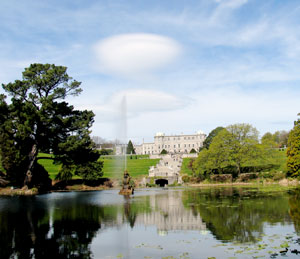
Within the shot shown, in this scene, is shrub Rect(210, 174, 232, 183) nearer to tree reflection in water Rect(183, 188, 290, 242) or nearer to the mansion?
tree reflection in water Rect(183, 188, 290, 242)

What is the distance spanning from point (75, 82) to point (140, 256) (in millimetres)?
38813

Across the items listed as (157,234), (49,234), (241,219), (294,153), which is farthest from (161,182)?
(157,234)

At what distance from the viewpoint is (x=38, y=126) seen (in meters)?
45.2

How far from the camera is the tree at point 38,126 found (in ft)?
143

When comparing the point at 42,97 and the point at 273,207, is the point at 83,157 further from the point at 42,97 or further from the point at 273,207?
the point at 273,207

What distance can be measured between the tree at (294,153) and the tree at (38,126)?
28.7 meters

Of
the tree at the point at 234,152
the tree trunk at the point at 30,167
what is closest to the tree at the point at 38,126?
the tree trunk at the point at 30,167

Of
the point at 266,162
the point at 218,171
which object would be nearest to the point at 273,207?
the point at 266,162

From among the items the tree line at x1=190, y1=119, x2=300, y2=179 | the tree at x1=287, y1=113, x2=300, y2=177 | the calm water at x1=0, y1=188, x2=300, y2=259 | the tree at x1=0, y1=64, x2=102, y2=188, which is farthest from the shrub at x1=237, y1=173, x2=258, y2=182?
the calm water at x1=0, y1=188, x2=300, y2=259

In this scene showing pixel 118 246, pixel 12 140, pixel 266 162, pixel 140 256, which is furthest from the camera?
pixel 266 162

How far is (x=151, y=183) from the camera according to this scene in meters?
65.1

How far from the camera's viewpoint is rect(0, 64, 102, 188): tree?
4369 centimetres

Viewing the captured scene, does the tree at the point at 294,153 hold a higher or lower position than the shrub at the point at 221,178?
higher

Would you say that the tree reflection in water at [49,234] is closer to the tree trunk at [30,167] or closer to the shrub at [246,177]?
the tree trunk at [30,167]
